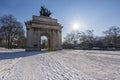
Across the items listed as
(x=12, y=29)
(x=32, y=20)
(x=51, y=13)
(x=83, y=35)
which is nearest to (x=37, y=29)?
(x=32, y=20)

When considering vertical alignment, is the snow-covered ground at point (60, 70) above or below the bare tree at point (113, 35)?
below

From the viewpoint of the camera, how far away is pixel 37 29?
111 ft

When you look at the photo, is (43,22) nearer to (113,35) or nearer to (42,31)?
(42,31)

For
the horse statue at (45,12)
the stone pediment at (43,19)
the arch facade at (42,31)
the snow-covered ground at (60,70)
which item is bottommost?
the snow-covered ground at (60,70)

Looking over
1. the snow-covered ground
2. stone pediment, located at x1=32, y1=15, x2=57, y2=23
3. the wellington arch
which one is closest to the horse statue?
the wellington arch

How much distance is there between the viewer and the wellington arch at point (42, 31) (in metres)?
32.8

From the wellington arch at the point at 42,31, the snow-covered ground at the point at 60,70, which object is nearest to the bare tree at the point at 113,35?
the wellington arch at the point at 42,31

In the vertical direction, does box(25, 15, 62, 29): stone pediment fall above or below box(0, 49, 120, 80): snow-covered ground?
above

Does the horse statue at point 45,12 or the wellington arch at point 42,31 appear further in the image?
the horse statue at point 45,12

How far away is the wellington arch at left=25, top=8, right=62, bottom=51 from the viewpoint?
1292 inches

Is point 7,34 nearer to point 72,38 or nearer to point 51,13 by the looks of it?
point 51,13

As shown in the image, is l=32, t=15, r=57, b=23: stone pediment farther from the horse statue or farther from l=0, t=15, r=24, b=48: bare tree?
l=0, t=15, r=24, b=48: bare tree

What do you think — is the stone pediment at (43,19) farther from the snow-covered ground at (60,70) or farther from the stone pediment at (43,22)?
the snow-covered ground at (60,70)

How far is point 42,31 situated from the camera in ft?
114
